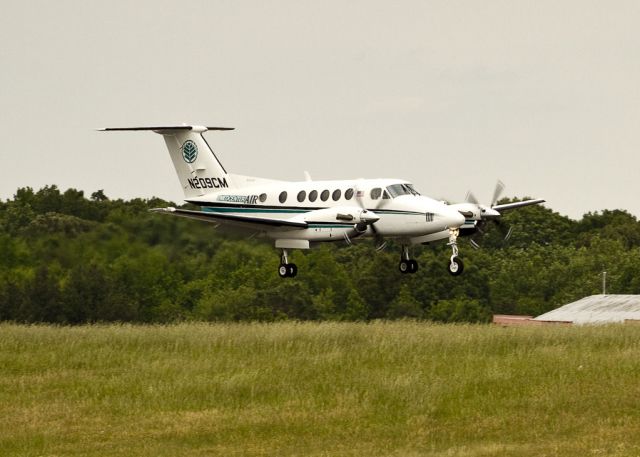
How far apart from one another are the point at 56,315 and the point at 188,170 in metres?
19.2

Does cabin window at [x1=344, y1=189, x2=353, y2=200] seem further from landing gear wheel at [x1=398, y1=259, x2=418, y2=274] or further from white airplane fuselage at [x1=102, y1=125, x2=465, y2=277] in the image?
landing gear wheel at [x1=398, y1=259, x2=418, y2=274]

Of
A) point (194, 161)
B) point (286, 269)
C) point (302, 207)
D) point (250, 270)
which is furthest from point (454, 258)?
point (250, 270)

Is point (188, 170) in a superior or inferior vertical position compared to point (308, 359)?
superior

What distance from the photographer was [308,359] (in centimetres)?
3972

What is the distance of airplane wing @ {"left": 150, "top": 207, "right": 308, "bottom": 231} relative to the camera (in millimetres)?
49428

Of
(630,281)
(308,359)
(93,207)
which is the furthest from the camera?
(630,281)

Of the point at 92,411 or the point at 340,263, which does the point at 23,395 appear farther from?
the point at 340,263

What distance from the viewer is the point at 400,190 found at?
47.8 metres

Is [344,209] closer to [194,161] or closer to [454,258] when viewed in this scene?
[454,258]

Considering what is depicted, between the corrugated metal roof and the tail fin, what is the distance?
27.7 m

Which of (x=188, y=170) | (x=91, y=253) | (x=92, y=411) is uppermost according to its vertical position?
(x=188, y=170)

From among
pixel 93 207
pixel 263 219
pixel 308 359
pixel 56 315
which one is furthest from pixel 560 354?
pixel 93 207

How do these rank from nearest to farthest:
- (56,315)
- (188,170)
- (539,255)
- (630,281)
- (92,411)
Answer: (92,411) → (188,170) → (56,315) → (630,281) → (539,255)

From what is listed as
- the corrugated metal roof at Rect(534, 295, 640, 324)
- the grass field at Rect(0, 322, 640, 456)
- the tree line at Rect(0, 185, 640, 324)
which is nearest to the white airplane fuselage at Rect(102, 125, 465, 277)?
the tree line at Rect(0, 185, 640, 324)
